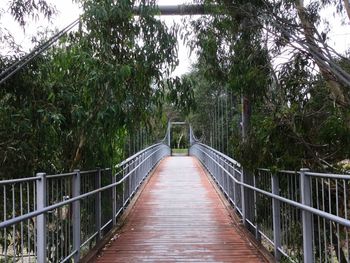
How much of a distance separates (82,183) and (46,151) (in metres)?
0.80

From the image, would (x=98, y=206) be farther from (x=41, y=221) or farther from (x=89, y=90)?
(x=41, y=221)

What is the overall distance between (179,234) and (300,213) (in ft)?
8.51

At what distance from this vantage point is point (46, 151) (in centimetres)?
627

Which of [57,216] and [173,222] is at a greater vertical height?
[57,216]

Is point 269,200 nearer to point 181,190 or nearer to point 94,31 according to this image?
point 94,31

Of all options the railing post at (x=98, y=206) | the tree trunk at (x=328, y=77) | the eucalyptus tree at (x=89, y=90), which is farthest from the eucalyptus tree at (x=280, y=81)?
the railing post at (x=98, y=206)

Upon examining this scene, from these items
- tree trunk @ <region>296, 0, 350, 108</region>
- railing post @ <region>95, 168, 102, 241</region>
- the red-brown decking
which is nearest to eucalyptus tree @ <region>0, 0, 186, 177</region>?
railing post @ <region>95, 168, 102, 241</region>

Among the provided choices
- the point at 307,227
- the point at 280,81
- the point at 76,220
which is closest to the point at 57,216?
the point at 76,220

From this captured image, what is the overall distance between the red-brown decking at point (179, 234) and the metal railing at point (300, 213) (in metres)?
0.38

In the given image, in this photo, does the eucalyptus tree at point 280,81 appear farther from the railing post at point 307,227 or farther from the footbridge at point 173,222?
the railing post at point 307,227

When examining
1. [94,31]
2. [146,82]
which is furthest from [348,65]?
[94,31]

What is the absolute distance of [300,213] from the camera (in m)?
4.92

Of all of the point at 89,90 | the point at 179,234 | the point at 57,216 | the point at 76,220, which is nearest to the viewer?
the point at 57,216

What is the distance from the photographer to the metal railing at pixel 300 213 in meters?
3.93
